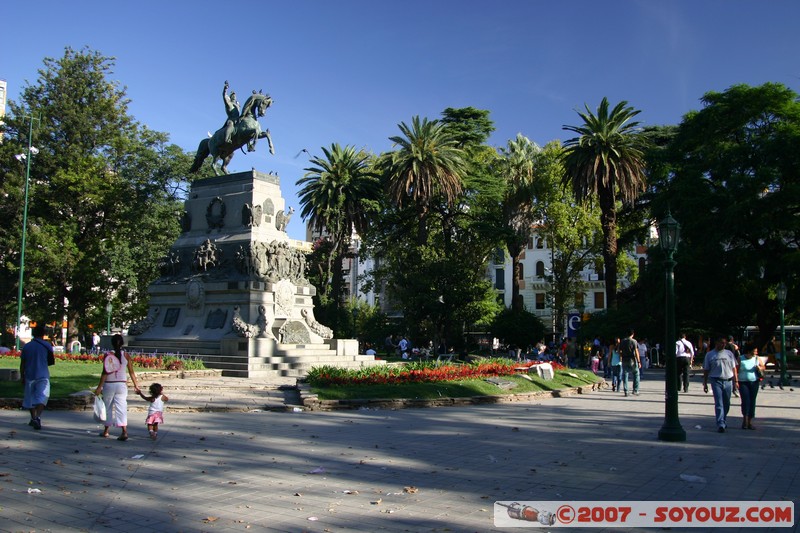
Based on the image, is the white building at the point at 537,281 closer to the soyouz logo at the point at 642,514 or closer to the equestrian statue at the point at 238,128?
the equestrian statue at the point at 238,128

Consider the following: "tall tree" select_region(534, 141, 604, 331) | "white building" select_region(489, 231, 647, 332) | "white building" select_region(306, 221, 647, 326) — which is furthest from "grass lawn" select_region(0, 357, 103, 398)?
"white building" select_region(489, 231, 647, 332)

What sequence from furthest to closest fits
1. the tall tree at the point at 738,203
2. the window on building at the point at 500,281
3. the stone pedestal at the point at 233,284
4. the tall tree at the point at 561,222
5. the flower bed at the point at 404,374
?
the window on building at the point at 500,281 → the tall tree at the point at 561,222 → the tall tree at the point at 738,203 → the stone pedestal at the point at 233,284 → the flower bed at the point at 404,374

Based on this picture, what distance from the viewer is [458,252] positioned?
162 feet

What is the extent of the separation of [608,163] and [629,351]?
20.5 metres

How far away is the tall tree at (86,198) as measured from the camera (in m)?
39.4

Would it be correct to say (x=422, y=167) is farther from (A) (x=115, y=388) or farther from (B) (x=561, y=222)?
(A) (x=115, y=388)

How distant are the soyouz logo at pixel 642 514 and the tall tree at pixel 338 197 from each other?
132 ft

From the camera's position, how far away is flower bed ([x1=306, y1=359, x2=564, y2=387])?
56.9ft

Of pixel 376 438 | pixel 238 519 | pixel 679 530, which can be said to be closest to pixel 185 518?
pixel 238 519

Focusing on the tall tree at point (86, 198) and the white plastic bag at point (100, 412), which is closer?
the white plastic bag at point (100, 412)

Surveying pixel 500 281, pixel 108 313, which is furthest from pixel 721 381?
pixel 500 281

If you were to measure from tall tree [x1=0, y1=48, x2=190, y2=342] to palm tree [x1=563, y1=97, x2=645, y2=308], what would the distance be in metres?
23.7

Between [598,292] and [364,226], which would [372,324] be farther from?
[598,292]

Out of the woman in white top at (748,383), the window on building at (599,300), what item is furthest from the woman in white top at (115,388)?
the window on building at (599,300)
